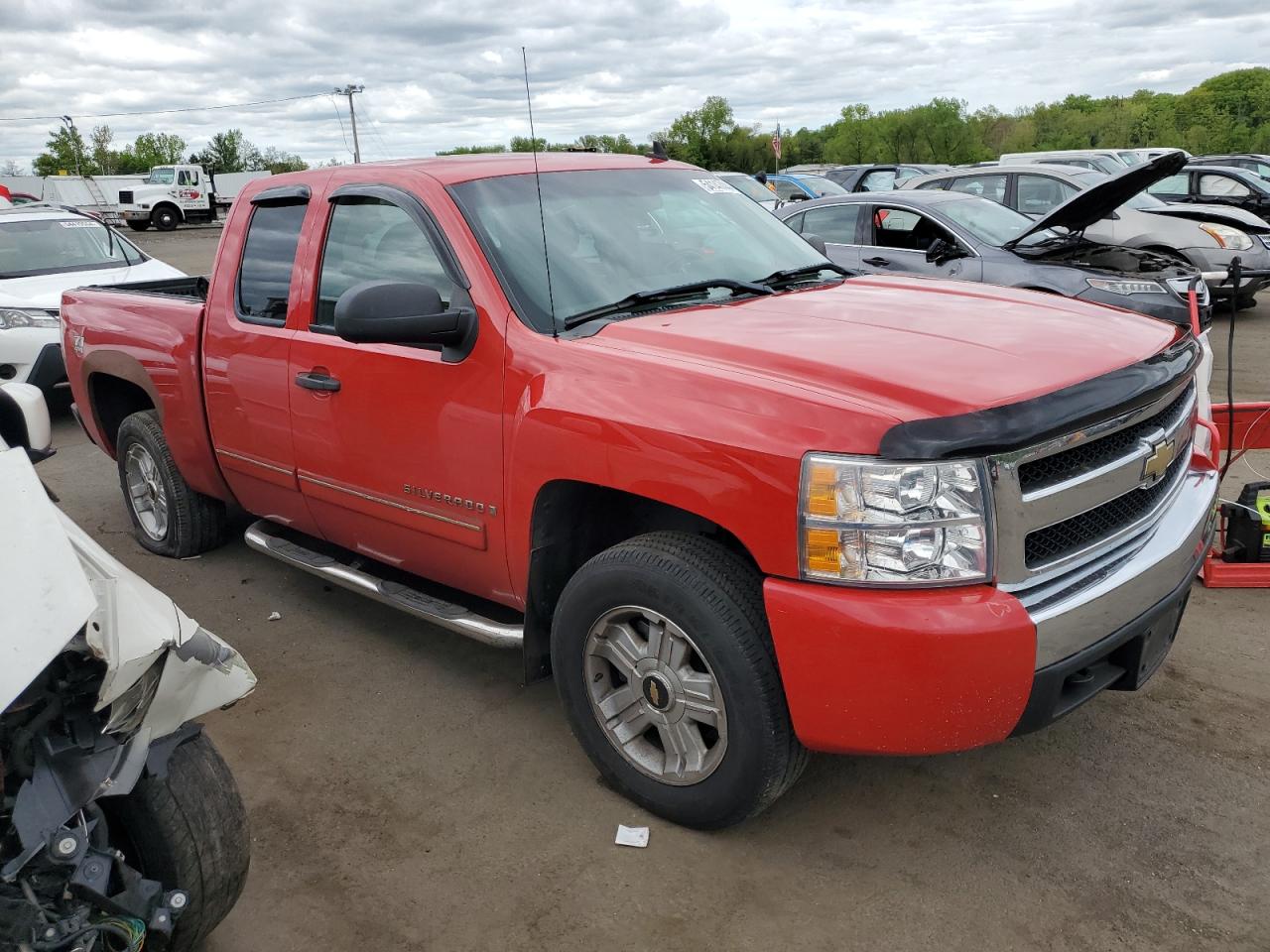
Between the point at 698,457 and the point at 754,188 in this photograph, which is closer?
the point at 698,457

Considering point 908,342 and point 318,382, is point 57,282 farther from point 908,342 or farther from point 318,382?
point 908,342

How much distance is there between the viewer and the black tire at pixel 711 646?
2643mm

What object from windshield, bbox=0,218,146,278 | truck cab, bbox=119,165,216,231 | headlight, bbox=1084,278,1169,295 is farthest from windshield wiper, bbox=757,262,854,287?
truck cab, bbox=119,165,216,231

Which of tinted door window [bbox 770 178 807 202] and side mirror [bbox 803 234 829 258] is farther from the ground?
tinted door window [bbox 770 178 807 202]

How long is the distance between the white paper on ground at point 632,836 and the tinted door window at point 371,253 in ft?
5.79

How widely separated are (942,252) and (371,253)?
6099 millimetres

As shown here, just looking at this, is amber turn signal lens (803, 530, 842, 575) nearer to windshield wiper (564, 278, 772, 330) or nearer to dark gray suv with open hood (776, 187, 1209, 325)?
windshield wiper (564, 278, 772, 330)

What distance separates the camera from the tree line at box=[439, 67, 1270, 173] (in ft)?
213

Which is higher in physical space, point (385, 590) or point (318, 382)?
point (318, 382)

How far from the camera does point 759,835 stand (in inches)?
118

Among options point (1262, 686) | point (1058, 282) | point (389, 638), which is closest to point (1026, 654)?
point (1262, 686)

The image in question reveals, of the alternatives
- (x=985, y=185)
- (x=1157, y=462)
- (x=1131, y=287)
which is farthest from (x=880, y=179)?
(x=1157, y=462)

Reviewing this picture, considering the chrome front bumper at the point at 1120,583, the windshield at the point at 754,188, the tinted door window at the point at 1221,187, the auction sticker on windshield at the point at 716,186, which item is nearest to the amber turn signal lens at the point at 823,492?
the chrome front bumper at the point at 1120,583

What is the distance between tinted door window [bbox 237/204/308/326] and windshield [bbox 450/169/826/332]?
38.0 inches
